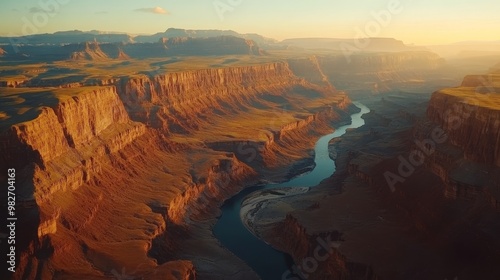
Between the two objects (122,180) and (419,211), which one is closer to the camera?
(419,211)

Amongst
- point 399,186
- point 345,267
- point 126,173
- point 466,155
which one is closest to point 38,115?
point 126,173

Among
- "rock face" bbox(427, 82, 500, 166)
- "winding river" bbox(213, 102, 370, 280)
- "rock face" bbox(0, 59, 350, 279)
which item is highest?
"rock face" bbox(427, 82, 500, 166)

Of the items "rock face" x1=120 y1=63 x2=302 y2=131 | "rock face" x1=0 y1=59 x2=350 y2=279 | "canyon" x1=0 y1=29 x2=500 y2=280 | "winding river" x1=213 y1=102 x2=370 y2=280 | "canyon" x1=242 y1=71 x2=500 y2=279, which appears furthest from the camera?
"rock face" x1=120 y1=63 x2=302 y2=131

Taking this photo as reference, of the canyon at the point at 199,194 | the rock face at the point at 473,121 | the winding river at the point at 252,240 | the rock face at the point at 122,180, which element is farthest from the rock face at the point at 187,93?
the rock face at the point at 473,121

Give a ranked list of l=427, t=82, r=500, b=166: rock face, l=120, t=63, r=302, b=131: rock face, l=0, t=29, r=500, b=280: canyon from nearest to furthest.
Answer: l=0, t=29, r=500, b=280: canyon
l=427, t=82, r=500, b=166: rock face
l=120, t=63, r=302, b=131: rock face

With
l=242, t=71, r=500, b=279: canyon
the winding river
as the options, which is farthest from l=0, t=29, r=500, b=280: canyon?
the winding river

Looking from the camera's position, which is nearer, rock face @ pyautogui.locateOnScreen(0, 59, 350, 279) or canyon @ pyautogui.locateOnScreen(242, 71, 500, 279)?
canyon @ pyautogui.locateOnScreen(242, 71, 500, 279)

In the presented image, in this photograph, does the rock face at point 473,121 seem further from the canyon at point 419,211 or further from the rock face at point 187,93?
the rock face at point 187,93

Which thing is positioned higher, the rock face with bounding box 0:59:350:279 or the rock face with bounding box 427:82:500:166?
the rock face with bounding box 427:82:500:166

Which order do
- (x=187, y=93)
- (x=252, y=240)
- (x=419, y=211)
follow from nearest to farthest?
(x=419, y=211) → (x=252, y=240) → (x=187, y=93)

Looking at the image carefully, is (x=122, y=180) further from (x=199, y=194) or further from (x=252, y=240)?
→ (x=252, y=240)

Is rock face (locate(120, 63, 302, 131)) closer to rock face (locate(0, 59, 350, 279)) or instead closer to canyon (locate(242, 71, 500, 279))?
rock face (locate(0, 59, 350, 279))

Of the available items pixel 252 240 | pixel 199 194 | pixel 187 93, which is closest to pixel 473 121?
pixel 252 240

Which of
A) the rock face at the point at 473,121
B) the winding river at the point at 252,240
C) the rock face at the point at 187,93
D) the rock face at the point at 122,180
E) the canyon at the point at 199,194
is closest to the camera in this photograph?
the canyon at the point at 199,194
